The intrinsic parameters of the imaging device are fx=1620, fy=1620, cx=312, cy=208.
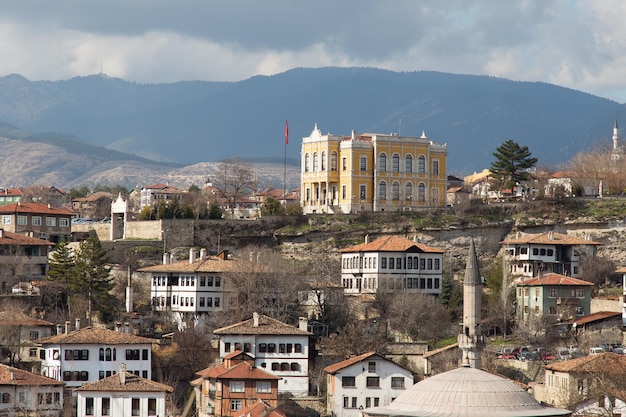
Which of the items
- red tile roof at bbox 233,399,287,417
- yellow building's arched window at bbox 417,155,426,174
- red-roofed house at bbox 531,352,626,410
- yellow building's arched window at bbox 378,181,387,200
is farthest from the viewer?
yellow building's arched window at bbox 417,155,426,174

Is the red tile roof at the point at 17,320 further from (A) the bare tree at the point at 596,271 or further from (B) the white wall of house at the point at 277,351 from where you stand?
(A) the bare tree at the point at 596,271

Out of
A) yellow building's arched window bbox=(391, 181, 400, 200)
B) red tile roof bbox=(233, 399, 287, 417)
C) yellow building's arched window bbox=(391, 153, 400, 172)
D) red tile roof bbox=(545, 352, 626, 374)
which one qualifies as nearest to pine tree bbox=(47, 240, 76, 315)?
red tile roof bbox=(233, 399, 287, 417)

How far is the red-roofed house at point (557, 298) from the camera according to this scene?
88.4 meters

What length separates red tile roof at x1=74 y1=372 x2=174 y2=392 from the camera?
70125 millimetres

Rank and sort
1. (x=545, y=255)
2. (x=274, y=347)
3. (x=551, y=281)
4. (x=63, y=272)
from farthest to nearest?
(x=545, y=255), (x=63, y=272), (x=551, y=281), (x=274, y=347)

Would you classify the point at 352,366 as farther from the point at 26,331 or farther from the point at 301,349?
the point at 26,331

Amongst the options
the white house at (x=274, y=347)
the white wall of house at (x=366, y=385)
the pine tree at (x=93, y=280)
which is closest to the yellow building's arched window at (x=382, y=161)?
the pine tree at (x=93, y=280)

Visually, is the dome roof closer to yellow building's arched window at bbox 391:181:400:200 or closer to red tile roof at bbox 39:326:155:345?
red tile roof at bbox 39:326:155:345

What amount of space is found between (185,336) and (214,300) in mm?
7995

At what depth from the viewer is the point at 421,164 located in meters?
111

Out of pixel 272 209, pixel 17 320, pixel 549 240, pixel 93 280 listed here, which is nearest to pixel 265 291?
pixel 93 280

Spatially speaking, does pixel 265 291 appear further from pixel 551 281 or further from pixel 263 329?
pixel 551 281

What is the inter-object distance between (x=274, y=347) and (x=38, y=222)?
35825mm

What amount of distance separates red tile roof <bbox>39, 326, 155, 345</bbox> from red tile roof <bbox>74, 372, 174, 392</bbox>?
5111 millimetres
